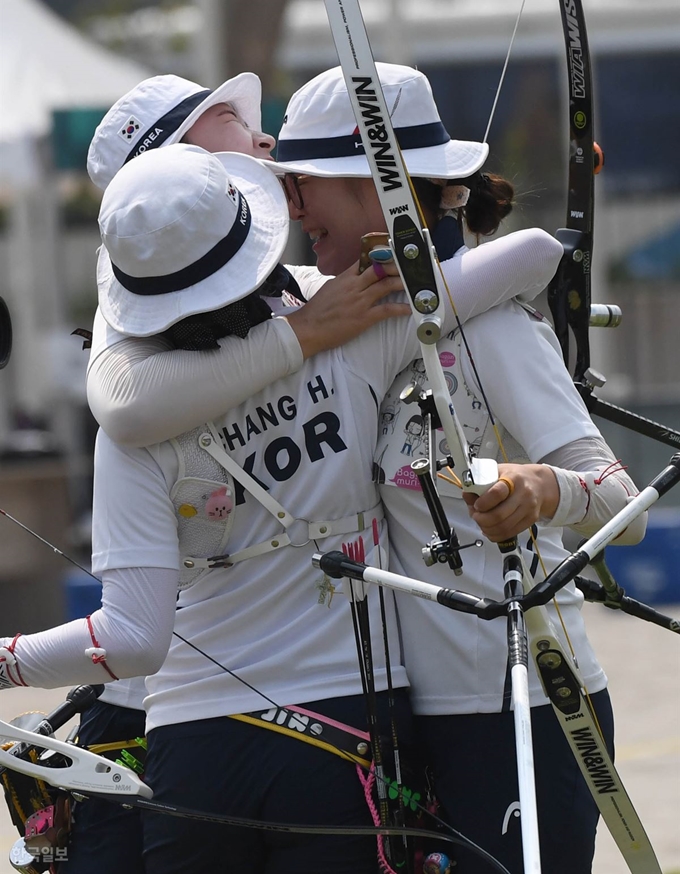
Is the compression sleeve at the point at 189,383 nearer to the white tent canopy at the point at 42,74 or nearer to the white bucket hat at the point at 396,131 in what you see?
the white bucket hat at the point at 396,131

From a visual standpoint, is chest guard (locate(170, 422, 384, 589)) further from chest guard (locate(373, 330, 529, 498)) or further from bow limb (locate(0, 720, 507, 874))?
bow limb (locate(0, 720, 507, 874))

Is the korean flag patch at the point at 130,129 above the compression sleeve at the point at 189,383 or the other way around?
above

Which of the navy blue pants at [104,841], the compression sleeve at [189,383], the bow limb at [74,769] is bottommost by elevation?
the navy blue pants at [104,841]

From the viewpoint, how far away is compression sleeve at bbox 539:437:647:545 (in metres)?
1.82

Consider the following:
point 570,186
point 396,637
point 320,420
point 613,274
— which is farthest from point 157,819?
point 613,274

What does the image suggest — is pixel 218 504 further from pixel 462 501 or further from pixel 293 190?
pixel 293 190

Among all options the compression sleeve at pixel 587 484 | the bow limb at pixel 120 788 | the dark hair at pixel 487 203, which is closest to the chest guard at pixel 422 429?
the compression sleeve at pixel 587 484

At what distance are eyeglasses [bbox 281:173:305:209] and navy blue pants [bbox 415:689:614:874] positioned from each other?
0.79 metres

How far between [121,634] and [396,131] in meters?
0.80

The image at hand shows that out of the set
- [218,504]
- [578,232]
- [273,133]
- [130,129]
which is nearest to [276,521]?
[218,504]

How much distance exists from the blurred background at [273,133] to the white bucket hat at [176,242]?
436cm

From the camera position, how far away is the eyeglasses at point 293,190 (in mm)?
2096

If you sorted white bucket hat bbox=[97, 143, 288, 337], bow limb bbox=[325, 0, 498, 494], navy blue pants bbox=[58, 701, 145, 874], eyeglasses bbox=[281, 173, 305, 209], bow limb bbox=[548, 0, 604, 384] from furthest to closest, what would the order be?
bow limb bbox=[548, 0, 604, 384] < navy blue pants bbox=[58, 701, 145, 874] < eyeglasses bbox=[281, 173, 305, 209] < white bucket hat bbox=[97, 143, 288, 337] < bow limb bbox=[325, 0, 498, 494]

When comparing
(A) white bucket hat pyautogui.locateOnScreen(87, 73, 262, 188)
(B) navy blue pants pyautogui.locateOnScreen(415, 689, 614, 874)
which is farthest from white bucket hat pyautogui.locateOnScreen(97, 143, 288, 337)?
(B) navy blue pants pyautogui.locateOnScreen(415, 689, 614, 874)
